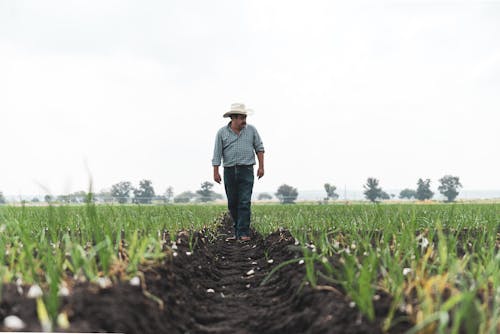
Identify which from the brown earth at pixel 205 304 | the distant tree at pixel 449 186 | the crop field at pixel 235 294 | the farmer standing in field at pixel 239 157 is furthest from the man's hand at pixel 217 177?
the distant tree at pixel 449 186

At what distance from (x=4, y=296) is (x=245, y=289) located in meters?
2.35

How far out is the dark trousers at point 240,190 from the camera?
755 centimetres

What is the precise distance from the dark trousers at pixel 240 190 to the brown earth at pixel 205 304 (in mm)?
2307

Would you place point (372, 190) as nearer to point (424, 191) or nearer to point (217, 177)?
point (424, 191)

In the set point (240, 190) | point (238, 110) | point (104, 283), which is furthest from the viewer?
point (240, 190)

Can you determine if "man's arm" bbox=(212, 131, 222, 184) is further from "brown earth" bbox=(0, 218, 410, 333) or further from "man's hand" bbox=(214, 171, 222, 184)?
"brown earth" bbox=(0, 218, 410, 333)

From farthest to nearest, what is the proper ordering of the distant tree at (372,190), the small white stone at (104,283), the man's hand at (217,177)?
the distant tree at (372,190), the man's hand at (217,177), the small white stone at (104,283)

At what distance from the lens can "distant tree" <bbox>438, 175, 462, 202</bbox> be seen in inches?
4845

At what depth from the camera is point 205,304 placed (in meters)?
3.72

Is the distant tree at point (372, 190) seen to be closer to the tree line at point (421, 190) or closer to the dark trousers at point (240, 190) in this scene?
the tree line at point (421, 190)

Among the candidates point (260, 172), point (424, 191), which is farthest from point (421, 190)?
point (260, 172)

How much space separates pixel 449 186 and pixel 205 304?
437 ft

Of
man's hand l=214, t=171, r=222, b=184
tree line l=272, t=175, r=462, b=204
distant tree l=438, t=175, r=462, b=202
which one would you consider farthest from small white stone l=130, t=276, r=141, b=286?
distant tree l=438, t=175, r=462, b=202

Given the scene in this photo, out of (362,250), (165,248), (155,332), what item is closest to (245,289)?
(165,248)
